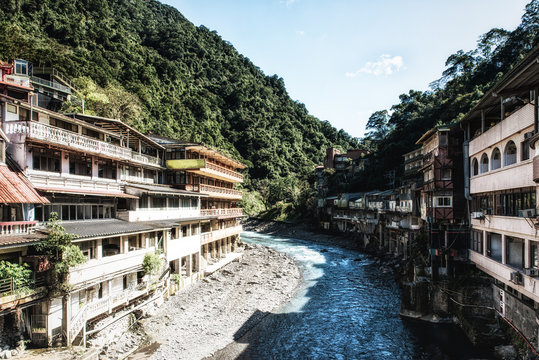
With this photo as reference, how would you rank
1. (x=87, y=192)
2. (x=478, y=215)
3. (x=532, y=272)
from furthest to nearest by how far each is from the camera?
(x=478, y=215), (x=87, y=192), (x=532, y=272)

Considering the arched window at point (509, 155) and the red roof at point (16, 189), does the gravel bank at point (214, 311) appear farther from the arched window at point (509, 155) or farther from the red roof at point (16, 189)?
the arched window at point (509, 155)

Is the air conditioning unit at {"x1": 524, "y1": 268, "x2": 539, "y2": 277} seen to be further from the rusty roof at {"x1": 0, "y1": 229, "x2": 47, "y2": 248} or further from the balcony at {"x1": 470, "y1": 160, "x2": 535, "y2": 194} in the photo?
the rusty roof at {"x1": 0, "y1": 229, "x2": 47, "y2": 248}

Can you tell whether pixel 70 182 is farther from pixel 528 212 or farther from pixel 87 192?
pixel 528 212

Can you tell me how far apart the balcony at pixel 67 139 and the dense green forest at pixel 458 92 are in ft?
174

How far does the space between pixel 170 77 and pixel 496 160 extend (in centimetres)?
8764

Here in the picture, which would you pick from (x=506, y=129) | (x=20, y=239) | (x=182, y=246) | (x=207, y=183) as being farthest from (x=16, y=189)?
(x=506, y=129)

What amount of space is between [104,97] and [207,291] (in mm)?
32930

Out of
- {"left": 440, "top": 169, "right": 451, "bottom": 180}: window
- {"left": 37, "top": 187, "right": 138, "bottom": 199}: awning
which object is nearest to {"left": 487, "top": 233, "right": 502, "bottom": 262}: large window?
{"left": 440, "top": 169, "right": 451, "bottom": 180}: window

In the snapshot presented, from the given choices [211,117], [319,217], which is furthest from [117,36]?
[319,217]

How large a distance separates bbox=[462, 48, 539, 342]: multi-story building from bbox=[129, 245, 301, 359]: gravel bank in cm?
1710

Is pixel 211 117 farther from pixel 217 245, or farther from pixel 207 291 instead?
pixel 207 291

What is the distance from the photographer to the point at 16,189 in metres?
16.5

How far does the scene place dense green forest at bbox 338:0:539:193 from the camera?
62438 mm

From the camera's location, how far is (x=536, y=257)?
15672mm
